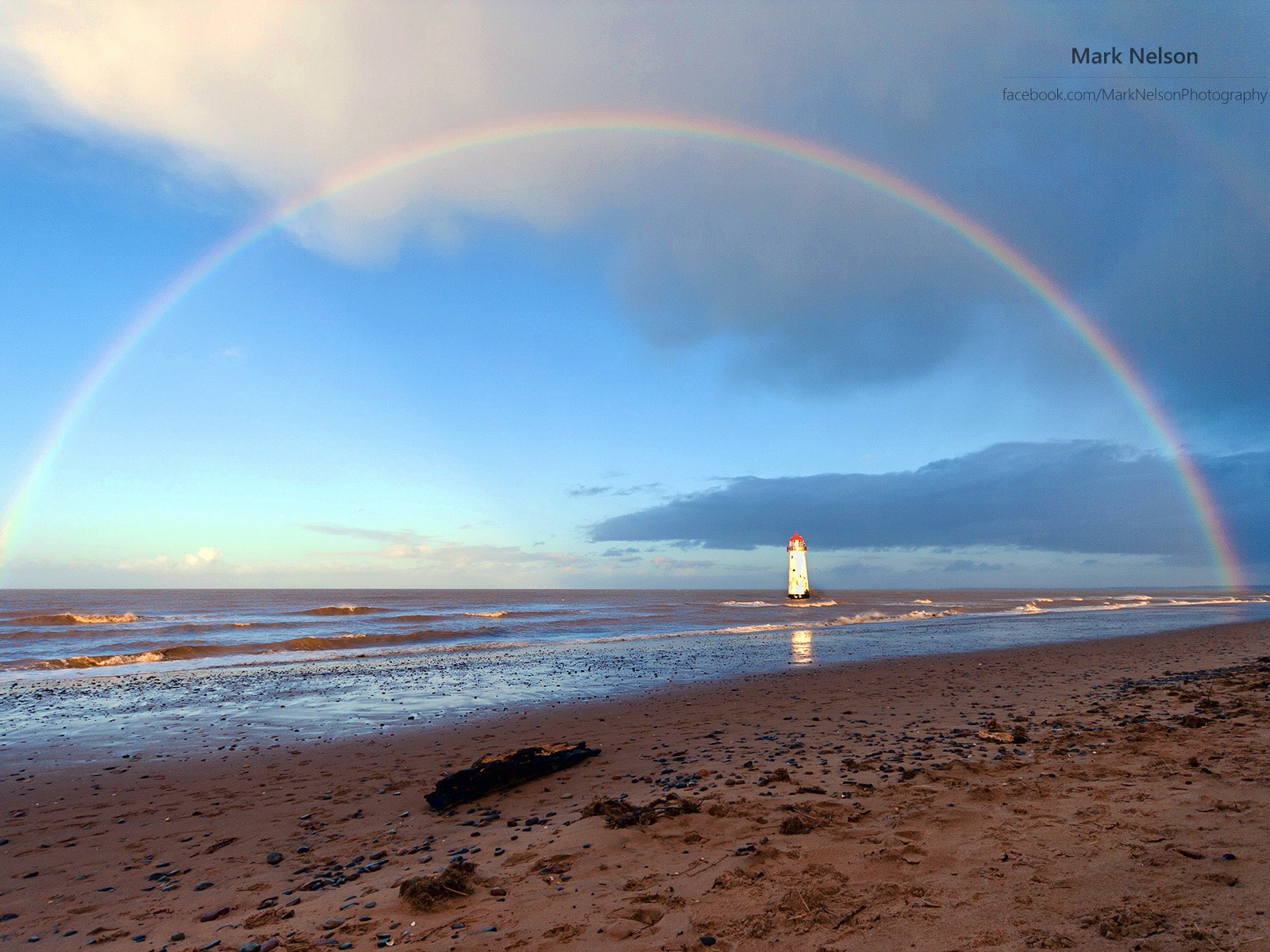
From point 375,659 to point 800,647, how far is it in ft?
56.8

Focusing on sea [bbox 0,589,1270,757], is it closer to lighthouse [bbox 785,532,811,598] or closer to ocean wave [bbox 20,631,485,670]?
ocean wave [bbox 20,631,485,670]

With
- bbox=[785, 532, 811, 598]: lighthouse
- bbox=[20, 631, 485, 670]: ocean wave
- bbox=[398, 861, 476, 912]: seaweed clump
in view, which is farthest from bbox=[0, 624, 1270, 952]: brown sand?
bbox=[785, 532, 811, 598]: lighthouse

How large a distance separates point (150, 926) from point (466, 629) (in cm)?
3552

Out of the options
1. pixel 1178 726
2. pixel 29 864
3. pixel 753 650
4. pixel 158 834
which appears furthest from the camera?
pixel 753 650

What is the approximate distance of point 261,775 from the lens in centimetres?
1029

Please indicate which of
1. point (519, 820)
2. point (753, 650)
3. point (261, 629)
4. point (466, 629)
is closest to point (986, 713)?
point (519, 820)

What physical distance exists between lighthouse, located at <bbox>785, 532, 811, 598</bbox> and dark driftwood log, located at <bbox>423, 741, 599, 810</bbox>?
76005mm

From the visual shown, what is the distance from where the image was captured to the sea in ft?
47.5

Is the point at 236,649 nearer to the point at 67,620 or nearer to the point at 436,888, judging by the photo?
the point at 67,620

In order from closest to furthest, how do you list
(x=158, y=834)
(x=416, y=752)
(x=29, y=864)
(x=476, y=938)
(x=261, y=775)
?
(x=476, y=938) → (x=29, y=864) → (x=158, y=834) → (x=261, y=775) → (x=416, y=752)

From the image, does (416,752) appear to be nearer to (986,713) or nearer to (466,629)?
(986,713)

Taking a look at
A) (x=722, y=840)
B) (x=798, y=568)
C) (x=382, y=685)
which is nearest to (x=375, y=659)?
(x=382, y=685)

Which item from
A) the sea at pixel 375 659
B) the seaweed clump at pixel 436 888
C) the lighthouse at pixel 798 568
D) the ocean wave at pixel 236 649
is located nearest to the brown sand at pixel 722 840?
the seaweed clump at pixel 436 888

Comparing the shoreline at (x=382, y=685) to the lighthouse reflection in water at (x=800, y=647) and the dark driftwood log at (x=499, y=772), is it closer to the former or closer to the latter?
the lighthouse reflection in water at (x=800, y=647)
